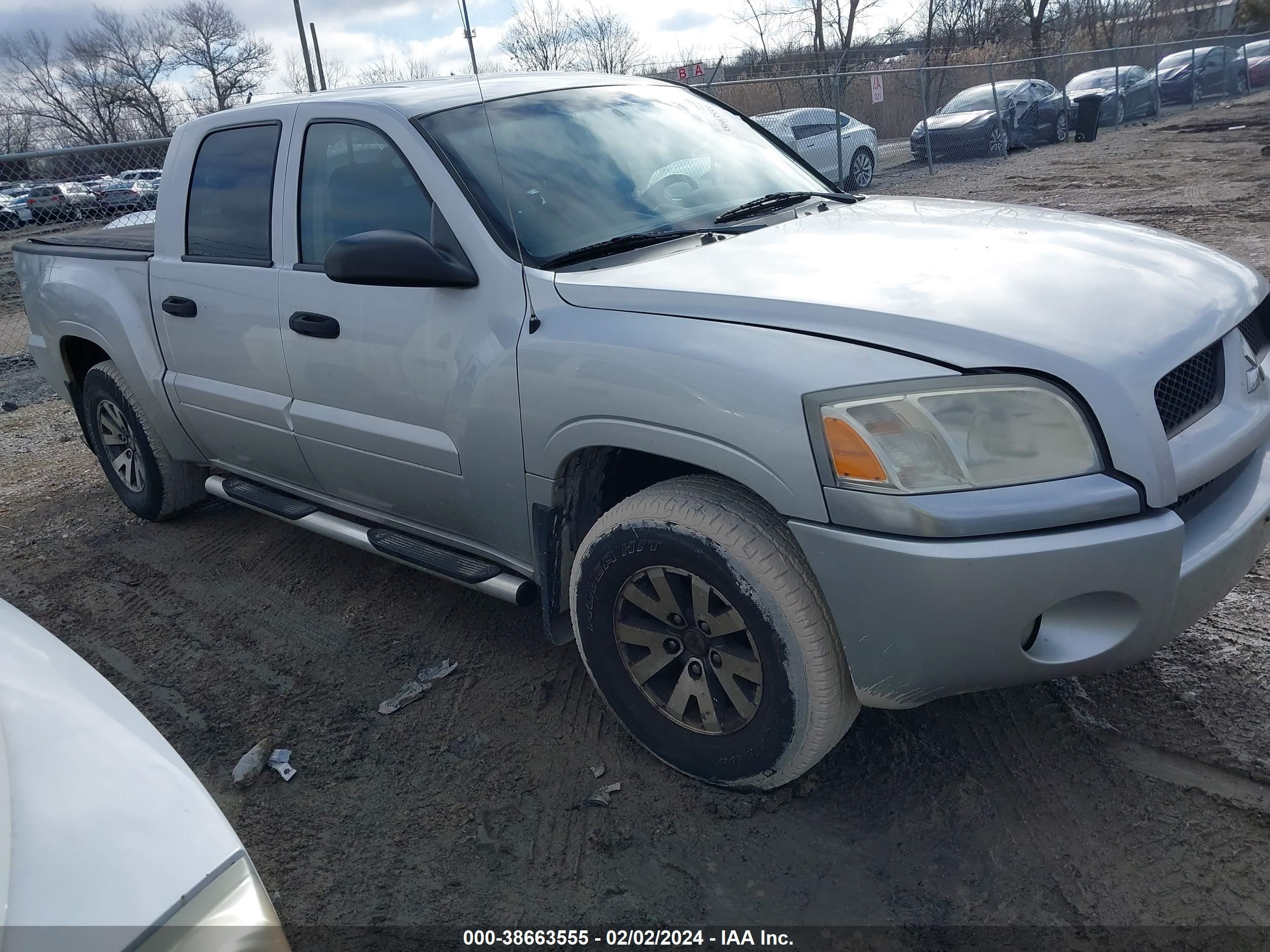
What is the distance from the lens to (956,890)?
2279 mm

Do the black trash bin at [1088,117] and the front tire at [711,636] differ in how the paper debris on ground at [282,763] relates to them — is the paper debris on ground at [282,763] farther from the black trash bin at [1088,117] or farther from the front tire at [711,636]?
the black trash bin at [1088,117]

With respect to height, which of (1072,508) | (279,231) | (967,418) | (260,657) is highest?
(279,231)

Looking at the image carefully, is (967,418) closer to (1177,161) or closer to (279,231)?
(279,231)

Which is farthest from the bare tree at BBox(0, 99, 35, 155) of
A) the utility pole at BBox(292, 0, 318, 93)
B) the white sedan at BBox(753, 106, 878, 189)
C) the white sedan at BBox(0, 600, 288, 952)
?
the white sedan at BBox(0, 600, 288, 952)

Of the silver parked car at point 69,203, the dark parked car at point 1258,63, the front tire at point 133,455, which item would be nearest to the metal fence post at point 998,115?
the silver parked car at point 69,203

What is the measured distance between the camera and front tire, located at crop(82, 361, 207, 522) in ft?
15.5

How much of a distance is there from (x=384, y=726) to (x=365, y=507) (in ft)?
2.73

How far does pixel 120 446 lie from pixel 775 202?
3.64 metres

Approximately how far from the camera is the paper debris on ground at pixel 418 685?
3298 mm

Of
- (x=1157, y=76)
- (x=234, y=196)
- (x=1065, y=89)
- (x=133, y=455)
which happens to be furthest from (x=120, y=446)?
(x=1157, y=76)

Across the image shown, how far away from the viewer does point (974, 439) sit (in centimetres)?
211

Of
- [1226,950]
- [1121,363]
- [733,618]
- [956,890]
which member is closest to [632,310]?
[733,618]

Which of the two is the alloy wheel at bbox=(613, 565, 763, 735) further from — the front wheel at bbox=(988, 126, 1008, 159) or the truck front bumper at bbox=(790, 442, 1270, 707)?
the front wheel at bbox=(988, 126, 1008, 159)

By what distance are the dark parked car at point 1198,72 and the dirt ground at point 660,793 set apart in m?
28.6
